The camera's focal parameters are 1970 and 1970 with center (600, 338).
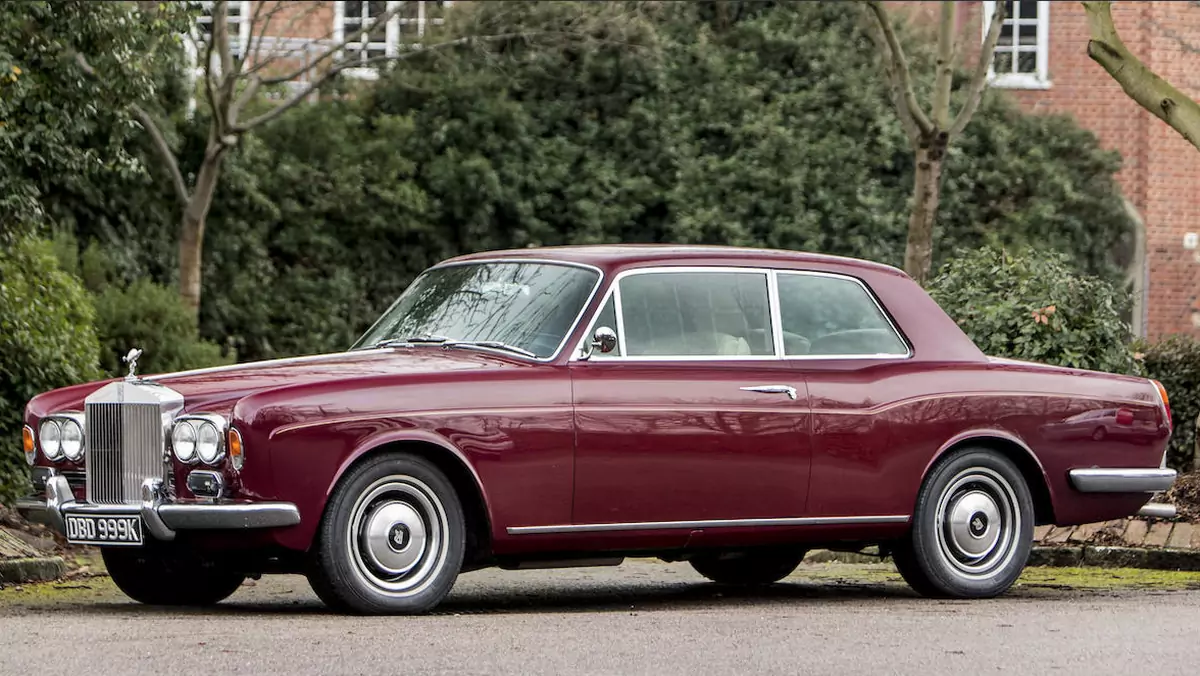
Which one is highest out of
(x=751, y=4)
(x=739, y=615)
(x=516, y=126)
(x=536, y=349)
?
(x=751, y=4)

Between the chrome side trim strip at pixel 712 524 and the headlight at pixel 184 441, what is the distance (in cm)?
136

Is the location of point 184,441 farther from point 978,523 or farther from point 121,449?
point 978,523

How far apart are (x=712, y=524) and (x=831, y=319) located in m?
1.27

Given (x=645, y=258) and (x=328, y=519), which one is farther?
(x=645, y=258)

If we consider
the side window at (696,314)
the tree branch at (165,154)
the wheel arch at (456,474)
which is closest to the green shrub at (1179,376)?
the side window at (696,314)

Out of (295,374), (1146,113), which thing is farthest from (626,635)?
(1146,113)

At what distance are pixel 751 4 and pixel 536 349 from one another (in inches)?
657

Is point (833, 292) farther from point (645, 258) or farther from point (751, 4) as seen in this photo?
point (751, 4)

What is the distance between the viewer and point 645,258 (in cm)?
903

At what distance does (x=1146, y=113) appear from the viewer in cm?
2605

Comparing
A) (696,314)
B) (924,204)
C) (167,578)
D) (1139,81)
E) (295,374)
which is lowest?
(167,578)

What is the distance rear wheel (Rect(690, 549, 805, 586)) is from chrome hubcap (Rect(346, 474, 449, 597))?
86.0 inches

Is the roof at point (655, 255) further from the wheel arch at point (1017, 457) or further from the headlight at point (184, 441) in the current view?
the headlight at point (184, 441)

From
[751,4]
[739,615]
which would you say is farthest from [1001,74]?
[739,615]
